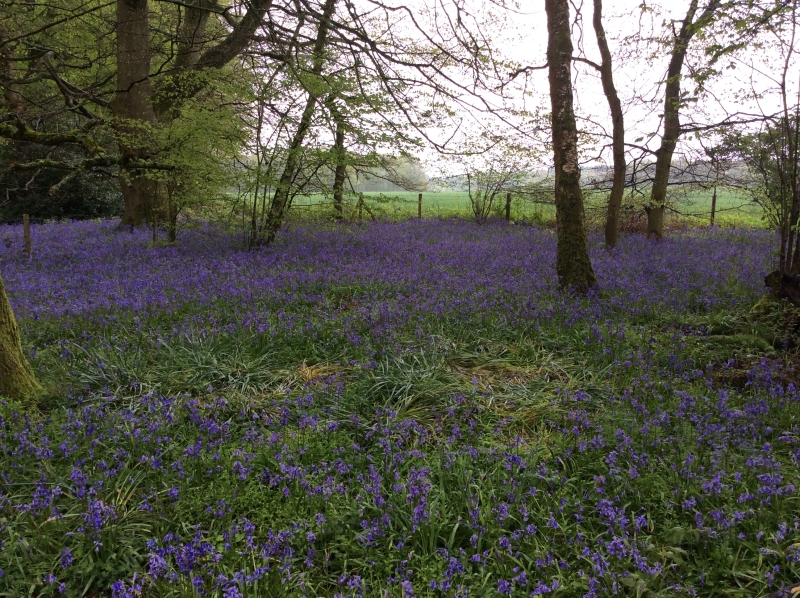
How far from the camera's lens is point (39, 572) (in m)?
2.46

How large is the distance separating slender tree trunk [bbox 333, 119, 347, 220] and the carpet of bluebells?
4459 millimetres

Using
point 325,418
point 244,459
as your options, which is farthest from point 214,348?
point 244,459

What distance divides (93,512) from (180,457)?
31.1 inches

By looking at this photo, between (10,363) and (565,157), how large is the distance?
7.18 m

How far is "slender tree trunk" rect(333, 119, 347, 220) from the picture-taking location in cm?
1074

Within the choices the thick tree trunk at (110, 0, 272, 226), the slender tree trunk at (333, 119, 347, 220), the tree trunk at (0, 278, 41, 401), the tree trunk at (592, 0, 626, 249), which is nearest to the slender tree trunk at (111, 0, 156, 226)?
the thick tree trunk at (110, 0, 272, 226)

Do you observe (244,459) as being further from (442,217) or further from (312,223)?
(442,217)

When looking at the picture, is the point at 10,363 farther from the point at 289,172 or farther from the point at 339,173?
the point at 339,173

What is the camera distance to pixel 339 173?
12.0 meters

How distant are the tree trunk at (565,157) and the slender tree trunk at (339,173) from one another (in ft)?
15.8

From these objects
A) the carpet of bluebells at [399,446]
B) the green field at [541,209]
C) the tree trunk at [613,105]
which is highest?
the tree trunk at [613,105]

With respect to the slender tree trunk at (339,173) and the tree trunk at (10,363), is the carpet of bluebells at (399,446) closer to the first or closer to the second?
the tree trunk at (10,363)

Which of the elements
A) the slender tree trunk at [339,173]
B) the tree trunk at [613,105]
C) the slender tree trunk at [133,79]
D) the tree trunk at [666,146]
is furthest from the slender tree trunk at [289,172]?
the tree trunk at [666,146]

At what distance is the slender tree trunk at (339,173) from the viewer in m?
10.7
